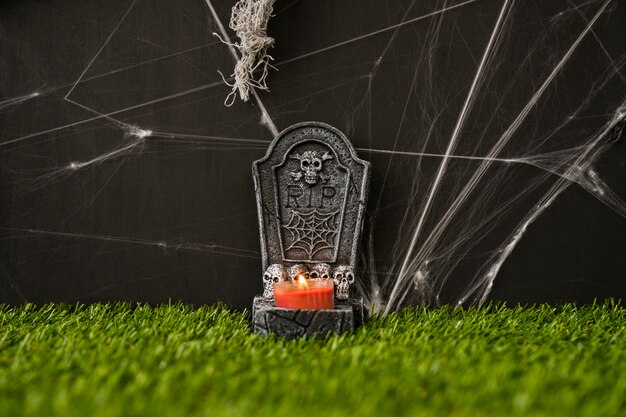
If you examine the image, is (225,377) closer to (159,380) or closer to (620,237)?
(159,380)

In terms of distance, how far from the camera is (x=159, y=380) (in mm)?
1502

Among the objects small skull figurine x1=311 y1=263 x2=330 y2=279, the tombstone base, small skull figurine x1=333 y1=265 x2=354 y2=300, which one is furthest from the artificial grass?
small skull figurine x1=311 y1=263 x2=330 y2=279

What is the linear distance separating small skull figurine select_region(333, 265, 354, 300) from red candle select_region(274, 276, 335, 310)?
20 centimetres

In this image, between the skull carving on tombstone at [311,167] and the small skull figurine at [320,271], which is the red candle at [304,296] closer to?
the small skull figurine at [320,271]

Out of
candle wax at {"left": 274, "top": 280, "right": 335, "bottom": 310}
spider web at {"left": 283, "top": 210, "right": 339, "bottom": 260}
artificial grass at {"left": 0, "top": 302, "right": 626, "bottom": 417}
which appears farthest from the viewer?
spider web at {"left": 283, "top": 210, "right": 339, "bottom": 260}

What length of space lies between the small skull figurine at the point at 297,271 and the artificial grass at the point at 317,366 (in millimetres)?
274

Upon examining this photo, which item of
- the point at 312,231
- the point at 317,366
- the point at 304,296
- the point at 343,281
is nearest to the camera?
the point at 317,366

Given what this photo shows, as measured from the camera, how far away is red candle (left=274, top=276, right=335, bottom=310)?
6.33 feet

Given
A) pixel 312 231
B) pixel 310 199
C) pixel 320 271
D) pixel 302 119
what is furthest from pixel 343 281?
pixel 302 119

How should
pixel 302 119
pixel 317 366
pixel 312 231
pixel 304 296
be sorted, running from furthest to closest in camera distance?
pixel 302 119
pixel 312 231
pixel 304 296
pixel 317 366

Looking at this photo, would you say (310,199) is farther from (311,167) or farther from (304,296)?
(304,296)

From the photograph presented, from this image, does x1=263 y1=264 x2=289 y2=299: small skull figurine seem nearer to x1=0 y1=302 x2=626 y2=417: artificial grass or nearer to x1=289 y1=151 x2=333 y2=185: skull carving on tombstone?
x1=0 y1=302 x2=626 y2=417: artificial grass

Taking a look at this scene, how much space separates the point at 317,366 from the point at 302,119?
114 cm

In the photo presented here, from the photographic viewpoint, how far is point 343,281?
2.20m
